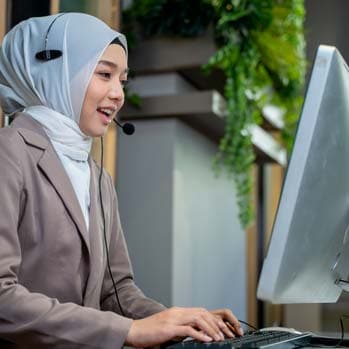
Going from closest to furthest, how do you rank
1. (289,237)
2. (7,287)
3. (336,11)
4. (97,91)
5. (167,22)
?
(289,237) < (7,287) < (97,91) < (167,22) < (336,11)

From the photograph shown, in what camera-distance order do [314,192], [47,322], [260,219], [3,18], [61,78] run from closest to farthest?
[314,192] → [47,322] → [61,78] → [3,18] → [260,219]

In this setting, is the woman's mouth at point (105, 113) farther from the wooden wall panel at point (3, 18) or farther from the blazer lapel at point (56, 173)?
the wooden wall panel at point (3, 18)

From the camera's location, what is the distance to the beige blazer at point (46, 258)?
983 mm

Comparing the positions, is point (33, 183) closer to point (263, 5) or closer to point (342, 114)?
point (342, 114)

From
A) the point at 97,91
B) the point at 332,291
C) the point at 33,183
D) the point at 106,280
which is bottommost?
the point at 106,280

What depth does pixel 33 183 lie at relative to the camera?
113cm

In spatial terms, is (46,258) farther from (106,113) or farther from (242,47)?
(242,47)

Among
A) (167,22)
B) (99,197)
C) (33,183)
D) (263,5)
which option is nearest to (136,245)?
(167,22)

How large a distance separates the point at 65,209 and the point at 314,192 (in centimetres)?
46

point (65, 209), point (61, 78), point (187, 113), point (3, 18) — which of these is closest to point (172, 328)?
point (65, 209)

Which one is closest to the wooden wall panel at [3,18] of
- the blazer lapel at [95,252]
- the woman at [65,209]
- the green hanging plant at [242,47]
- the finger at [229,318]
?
the woman at [65,209]

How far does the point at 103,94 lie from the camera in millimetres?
1271

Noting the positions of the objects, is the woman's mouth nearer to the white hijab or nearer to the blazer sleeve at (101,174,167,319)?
the white hijab

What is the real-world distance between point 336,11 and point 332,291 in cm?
270
